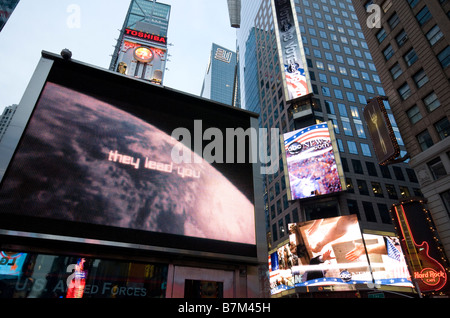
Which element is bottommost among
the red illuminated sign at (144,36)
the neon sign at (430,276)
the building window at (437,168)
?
the neon sign at (430,276)

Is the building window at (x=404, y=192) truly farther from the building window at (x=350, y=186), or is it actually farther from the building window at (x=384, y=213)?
the building window at (x=350, y=186)

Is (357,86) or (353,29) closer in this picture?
(357,86)

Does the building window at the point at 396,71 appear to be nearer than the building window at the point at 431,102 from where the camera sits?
No

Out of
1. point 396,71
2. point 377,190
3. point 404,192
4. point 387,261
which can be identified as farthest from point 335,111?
point 387,261

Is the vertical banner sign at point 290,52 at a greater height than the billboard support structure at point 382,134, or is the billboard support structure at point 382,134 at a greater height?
the vertical banner sign at point 290,52

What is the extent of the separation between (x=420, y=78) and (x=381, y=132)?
239 inches

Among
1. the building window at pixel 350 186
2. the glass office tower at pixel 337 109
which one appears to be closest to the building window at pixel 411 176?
the glass office tower at pixel 337 109

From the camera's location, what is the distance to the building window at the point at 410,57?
→ 2694 cm

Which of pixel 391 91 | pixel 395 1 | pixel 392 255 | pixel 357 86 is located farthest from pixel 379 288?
pixel 357 86

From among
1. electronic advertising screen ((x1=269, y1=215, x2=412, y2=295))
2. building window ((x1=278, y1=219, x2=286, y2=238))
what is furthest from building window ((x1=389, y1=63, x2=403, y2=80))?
building window ((x1=278, y1=219, x2=286, y2=238))

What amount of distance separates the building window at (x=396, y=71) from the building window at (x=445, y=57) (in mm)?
4542

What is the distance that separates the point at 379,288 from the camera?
1339 inches
